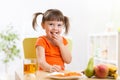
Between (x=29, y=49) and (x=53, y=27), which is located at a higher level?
(x=53, y=27)

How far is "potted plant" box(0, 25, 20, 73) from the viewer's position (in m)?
3.54

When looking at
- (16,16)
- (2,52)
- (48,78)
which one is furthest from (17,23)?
(48,78)

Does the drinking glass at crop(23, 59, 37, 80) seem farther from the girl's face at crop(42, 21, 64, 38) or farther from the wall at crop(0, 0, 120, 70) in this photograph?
the wall at crop(0, 0, 120, 70)

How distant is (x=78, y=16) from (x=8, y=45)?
3.97 feet

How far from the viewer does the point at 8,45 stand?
3.57 metres

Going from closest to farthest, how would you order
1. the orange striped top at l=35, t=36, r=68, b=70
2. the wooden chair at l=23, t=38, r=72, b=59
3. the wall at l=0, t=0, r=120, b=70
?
the orange striped top at l=35, t=36, r=68, b=70
the wooden chair at l=23, t=38, r=72, b=59
the wall at l=0, t=0, r=120, b=70

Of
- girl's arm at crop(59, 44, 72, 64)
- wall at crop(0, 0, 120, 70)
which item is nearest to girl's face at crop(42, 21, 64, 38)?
girl's arm at crop(59, 44, 72, 64)

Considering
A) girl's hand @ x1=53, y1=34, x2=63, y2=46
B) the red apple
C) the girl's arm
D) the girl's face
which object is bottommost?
the red apple

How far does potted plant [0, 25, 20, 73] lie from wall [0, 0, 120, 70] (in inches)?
7.9

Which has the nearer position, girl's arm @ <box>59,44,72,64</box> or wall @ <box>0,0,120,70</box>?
girl's arm @ <box>59,44,72,64</box>

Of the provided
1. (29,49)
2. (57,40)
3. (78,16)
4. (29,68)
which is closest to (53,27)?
(57,40)

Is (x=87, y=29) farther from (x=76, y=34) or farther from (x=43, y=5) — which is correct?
(x=43, y=5)

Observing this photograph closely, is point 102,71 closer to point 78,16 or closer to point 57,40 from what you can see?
point 57,40

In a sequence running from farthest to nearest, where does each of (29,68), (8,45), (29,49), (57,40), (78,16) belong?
(78,16) → (8,45) → (29,49) → (57,40) → (29,68)
